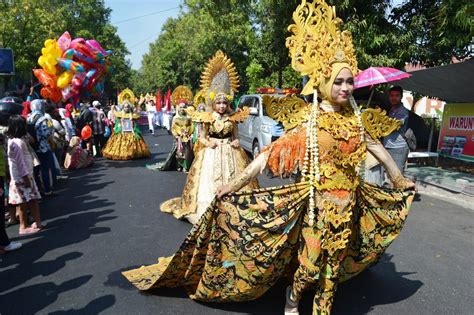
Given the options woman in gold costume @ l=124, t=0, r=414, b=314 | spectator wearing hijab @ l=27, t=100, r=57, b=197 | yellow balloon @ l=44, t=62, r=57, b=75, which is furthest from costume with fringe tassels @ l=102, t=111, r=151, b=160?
woman in gold costume @ l=124, t=0, r=414, b=314

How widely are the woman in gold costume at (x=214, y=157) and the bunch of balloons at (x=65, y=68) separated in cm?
526

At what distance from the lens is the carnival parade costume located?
10.8 metres

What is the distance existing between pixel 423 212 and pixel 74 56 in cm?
856

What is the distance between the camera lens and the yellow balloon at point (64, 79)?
30.2ft

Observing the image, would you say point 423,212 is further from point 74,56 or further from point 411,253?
point 74,56

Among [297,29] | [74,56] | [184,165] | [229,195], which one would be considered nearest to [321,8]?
[297,29]

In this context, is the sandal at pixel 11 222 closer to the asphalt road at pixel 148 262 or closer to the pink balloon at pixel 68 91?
the asphalt road at pixel 148 262

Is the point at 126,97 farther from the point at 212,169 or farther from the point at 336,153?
the point at 336,153

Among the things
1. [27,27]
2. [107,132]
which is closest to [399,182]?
[107,132]

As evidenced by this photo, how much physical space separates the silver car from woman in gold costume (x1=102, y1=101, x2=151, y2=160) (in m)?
3.17

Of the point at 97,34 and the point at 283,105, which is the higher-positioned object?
the point at 97,34

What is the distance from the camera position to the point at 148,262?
4.07 meters

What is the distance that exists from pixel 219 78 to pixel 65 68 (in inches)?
214

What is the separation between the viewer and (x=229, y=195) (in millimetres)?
2842
